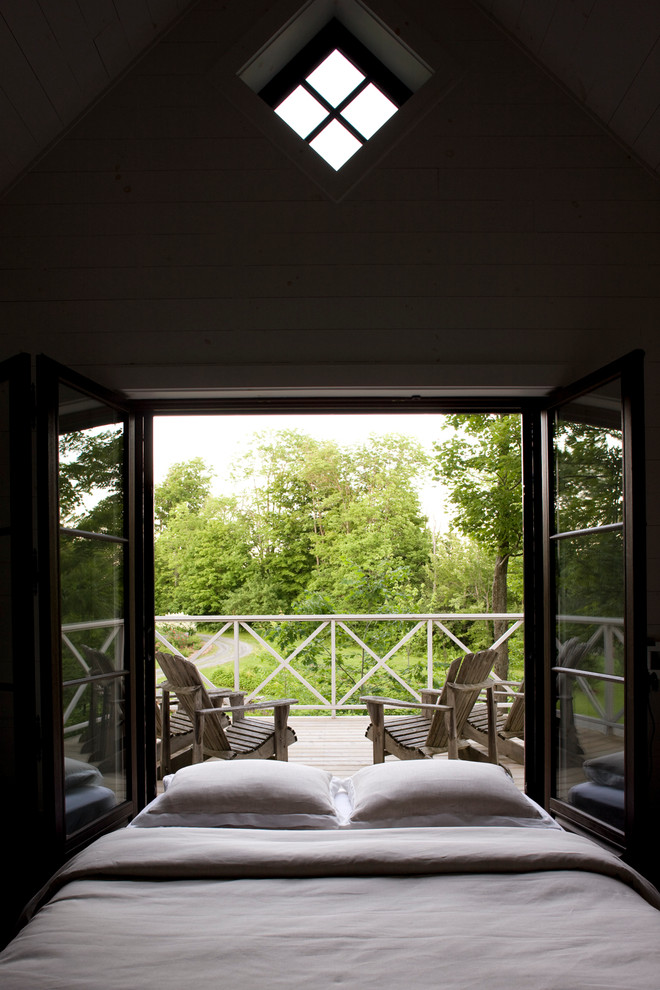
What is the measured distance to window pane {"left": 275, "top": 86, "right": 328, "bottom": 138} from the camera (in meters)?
3.83

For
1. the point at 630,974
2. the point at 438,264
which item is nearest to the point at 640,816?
the point at 630,974

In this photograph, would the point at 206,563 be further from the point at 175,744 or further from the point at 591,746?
the point at 591,746

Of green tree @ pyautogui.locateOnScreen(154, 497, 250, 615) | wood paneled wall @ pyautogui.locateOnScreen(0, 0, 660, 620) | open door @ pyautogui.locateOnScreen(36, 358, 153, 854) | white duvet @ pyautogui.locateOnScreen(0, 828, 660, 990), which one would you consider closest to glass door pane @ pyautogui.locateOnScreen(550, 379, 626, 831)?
wood paneled wall @ pyautogui.locateOnScreen(0, 0, 660, 620)

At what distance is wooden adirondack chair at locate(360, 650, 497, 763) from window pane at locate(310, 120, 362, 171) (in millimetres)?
2624

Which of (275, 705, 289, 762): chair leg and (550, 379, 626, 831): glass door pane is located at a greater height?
(550, 379, 626, 831): glass door pane

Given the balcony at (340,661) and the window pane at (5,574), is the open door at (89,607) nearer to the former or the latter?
the balcony at (340,661)

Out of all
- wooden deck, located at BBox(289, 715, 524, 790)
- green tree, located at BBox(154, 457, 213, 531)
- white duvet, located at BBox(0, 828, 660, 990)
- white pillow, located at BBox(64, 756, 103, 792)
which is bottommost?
wooden deck, located at BBox(289, 715, 524, 790)

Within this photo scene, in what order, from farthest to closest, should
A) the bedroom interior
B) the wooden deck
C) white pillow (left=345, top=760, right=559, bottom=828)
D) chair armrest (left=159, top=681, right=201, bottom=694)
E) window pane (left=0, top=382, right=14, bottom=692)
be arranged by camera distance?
1. the wooden deck
2. chair armrest (left=159, top=681, right=201, bottom=694)
3. the bedroom interior
4. window pane (left=0, top=382, right=14, bottom=692)
5. white pillow (left=345, top=760, right=559, bottom=828)

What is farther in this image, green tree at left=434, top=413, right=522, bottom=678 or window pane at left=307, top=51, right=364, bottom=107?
green tree at left=434, top=413, right=522, bottom=678

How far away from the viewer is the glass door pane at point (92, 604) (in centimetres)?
309

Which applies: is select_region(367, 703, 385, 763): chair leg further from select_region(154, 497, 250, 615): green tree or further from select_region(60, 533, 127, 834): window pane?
select_region(154, 497, 250, 615): green tree

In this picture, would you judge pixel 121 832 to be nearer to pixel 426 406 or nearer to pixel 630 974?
pixel 630 974

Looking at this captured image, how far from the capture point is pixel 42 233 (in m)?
3.64

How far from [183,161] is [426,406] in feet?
5.15
